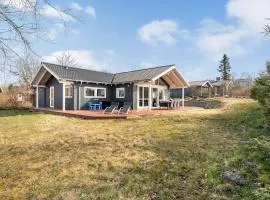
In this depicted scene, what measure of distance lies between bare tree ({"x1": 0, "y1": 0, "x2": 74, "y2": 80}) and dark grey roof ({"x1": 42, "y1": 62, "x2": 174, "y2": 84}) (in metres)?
14.8

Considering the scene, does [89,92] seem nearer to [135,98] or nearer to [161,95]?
[135,98]

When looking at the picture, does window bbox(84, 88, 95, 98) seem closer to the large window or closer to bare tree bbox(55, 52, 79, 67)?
the large window

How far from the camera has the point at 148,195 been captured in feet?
17.1

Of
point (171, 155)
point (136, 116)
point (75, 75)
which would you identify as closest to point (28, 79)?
point (75, 75)

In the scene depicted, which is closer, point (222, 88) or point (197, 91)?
→ point (197, 91)

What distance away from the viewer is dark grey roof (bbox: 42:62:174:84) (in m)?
19.5

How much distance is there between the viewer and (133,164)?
6.78m

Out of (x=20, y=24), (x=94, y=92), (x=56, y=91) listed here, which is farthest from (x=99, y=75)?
(x=20, y=24)

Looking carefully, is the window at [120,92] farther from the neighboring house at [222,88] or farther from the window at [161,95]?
the neighboring house at [222,88]

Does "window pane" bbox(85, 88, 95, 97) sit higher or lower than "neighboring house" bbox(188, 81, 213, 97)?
lower

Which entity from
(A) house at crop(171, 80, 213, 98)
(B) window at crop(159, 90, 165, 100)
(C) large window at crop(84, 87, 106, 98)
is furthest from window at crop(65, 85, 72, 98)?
(A) house at crop(171, 80, 213, 98)

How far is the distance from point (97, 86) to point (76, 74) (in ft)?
6.80

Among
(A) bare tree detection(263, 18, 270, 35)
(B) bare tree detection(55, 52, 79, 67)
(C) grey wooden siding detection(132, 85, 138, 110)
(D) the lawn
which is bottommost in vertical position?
(D) the lawn

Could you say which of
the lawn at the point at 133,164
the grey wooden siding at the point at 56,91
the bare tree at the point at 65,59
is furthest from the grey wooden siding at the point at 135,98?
the bare tree at the point at 65,59
